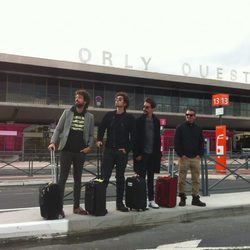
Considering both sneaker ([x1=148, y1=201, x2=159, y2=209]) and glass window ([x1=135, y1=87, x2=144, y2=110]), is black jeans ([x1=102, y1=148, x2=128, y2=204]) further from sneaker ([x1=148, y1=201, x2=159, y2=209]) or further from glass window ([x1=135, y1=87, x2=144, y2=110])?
glass window ([x1=135, y1=87, x2=144, y2=110])

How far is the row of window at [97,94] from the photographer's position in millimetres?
42188

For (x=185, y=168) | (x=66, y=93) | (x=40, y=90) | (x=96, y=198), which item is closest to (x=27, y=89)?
(x=40, y=90)

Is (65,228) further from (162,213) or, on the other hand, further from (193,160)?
(193,160)

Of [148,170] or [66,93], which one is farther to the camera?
[66,93]

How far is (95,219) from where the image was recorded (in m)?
7.23

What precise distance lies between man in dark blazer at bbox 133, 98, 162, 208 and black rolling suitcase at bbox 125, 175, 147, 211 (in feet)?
1.01

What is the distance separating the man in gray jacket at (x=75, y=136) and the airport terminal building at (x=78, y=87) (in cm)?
3176

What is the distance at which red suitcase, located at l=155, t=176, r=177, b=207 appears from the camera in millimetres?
8508

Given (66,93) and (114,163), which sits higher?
(66,93)

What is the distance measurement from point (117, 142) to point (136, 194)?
3.39ft

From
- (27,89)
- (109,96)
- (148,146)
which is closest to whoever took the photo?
(148,146)

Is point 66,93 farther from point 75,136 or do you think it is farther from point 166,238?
point 166,238

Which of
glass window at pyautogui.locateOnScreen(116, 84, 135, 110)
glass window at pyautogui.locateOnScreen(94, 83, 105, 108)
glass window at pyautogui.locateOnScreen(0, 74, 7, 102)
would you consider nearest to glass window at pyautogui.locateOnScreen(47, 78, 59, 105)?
glass window at pyautogui.locateOnScreen(94, 83, 105, 108)

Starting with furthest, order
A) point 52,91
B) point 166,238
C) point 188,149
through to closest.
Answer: point 52,91, point 188,149, point 166,238
